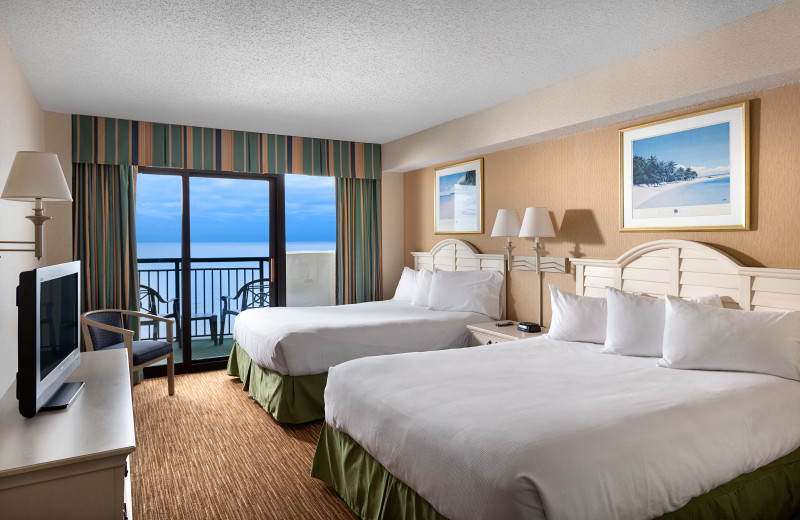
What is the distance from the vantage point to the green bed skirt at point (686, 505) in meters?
1.92

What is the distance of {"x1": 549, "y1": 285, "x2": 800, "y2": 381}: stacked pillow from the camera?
248cm

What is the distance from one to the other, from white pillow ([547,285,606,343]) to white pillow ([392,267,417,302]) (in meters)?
2.24

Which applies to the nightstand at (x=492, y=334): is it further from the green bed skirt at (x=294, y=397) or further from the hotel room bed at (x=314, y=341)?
the green bed skirt at (x=294, y=397)

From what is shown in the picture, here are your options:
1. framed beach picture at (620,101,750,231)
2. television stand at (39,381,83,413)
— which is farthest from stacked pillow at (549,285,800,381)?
television stand at (39,381,83,413)

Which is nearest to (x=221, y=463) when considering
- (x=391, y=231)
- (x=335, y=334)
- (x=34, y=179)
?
(x=335, y=334)

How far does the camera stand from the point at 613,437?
1.80m

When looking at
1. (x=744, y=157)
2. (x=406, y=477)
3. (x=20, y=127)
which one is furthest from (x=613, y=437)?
(x=20, y=127)

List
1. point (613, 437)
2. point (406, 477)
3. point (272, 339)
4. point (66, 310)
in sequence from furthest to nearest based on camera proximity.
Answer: point (272, 339), point (66, 310), point (406, 477), point (613, 437)

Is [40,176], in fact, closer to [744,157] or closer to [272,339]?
[272,339]

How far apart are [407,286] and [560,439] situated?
13.4 feet

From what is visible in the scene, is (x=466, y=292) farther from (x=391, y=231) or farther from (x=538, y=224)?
(x=391, y=231)

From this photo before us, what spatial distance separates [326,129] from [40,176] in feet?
9.92

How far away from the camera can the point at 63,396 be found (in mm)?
2094

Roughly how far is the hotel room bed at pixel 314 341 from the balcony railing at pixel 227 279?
111cm
